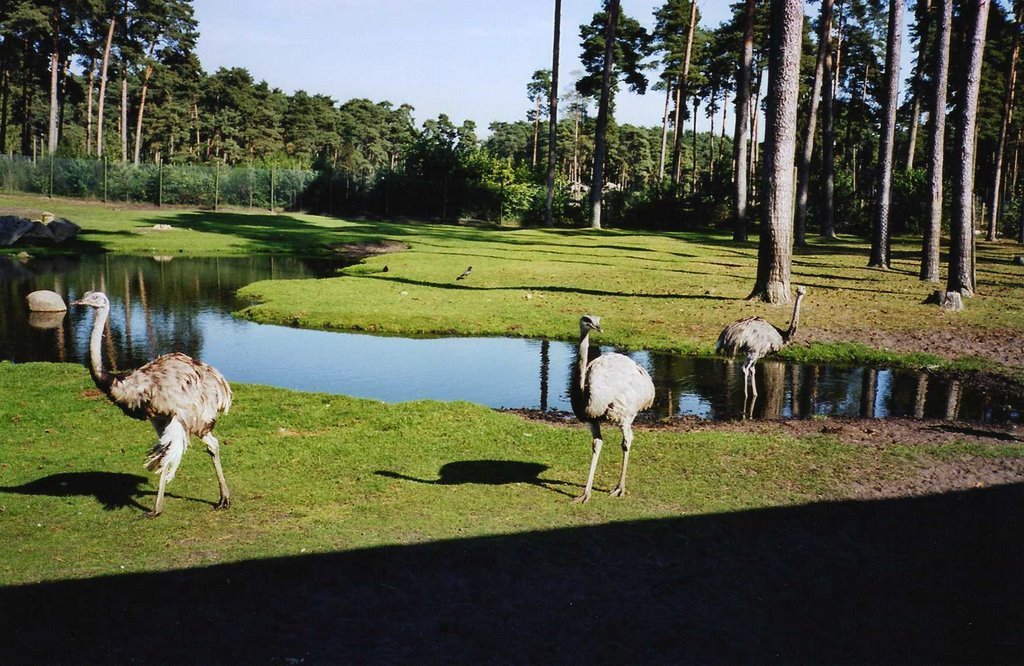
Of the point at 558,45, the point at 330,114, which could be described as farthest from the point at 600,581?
the point at 330,114

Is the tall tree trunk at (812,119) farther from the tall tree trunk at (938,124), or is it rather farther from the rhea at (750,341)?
the rhea at (750,341)

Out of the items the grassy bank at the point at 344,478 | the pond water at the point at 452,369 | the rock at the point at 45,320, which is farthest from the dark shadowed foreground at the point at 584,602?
the rock at the point at 45,320

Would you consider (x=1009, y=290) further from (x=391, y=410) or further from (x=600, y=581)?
(x=600, y=581)

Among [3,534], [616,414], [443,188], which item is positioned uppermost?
[443,188]

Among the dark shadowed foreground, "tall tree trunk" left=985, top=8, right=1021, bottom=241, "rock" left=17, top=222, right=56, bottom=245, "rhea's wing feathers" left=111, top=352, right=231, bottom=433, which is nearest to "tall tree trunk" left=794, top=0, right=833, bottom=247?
"tall tree trunk" left=985, top=8, right=1021, bottom=241

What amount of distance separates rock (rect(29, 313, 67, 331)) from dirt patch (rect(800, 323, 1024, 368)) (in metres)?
16.9

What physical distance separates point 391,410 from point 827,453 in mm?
5960

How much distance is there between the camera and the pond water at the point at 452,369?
1429 cm

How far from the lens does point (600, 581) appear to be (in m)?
7.15

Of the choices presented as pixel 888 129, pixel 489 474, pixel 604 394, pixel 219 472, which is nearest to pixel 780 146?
pixel 888 129

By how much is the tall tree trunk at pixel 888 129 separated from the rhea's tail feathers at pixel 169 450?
2866cm

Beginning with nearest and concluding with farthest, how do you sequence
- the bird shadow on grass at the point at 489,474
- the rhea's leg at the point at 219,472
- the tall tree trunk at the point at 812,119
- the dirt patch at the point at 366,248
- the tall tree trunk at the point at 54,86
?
1. the rhea's leg at the point at 219,472
2. the bird shadow on grass at the point at 489,474
3. the dirt patch at the point at 366,248
4. the tall tree trunk at the point at 812,119
5. the tall tree trunk at the point at 54,86

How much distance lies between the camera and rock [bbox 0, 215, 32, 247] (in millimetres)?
36500

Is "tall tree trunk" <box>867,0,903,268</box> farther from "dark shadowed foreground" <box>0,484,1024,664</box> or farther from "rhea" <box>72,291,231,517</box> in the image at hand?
"rhea" <box>72,291,231,517</box>
